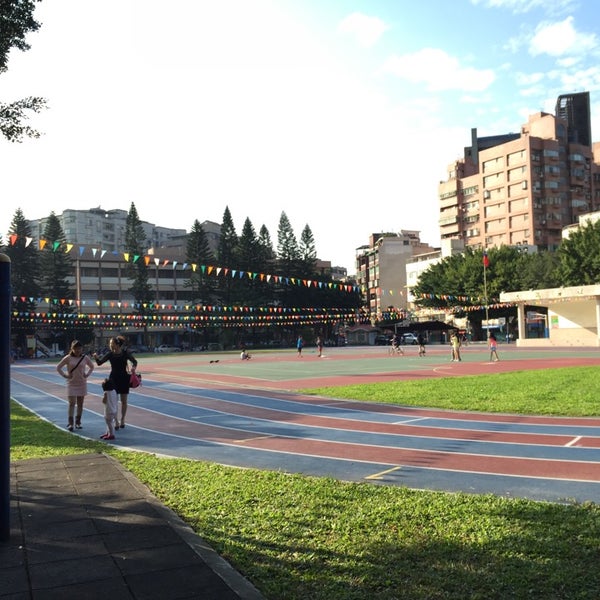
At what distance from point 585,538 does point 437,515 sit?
1.23 m

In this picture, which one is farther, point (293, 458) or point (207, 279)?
point (207, 279)

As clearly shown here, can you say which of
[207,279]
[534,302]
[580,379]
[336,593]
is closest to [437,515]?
[336,593]

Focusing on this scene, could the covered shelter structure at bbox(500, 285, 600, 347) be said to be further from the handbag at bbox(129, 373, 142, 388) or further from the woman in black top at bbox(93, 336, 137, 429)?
the woman in black top at bbox(93, 336, 137, 429)

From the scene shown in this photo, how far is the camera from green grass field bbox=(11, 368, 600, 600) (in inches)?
153

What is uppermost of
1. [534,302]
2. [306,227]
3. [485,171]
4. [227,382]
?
[485,171]

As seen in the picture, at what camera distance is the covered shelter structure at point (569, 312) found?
4678 cm

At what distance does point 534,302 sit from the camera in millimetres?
50719

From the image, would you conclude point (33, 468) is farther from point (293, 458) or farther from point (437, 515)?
point (437, 515)

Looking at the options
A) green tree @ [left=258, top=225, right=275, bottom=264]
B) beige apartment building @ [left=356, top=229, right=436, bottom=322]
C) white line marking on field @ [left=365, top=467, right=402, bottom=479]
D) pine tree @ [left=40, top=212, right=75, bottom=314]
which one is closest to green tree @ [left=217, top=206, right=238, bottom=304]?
green tree @ [left=258, top=225, right=275, bottom=264]

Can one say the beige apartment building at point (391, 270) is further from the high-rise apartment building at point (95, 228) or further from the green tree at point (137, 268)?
the high-rise apartment building at point (95, 228)

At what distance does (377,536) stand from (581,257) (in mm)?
57354

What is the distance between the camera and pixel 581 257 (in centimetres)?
5572

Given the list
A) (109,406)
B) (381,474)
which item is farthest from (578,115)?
(381,474)

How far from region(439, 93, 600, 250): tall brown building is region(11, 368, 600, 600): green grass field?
3310 inches
